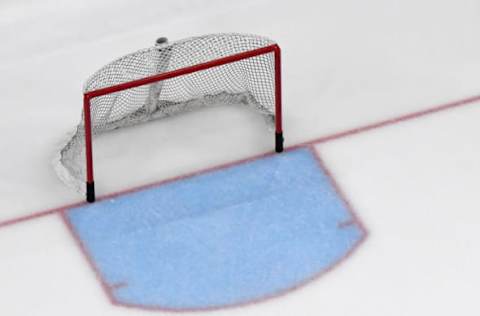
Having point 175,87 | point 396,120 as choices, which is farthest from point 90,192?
point 396,120

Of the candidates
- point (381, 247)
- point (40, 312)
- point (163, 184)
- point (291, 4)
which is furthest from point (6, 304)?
point (291, 4)

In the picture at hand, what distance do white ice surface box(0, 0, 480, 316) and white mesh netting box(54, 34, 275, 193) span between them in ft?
0.32

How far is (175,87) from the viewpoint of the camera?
45.2 ft

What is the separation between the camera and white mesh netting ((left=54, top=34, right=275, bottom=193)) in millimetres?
13391

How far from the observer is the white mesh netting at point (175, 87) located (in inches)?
527

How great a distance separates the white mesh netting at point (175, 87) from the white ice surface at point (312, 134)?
0.10 m

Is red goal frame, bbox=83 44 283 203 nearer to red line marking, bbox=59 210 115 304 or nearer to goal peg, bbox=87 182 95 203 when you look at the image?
goal peg, bbox=87 182 95 203

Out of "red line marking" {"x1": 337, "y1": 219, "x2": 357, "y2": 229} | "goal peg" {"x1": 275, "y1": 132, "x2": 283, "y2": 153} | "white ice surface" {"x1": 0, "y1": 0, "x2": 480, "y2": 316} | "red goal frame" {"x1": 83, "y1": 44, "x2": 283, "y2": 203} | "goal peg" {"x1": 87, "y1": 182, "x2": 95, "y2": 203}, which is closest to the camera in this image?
"white ice surface" {"x1": 0, "y1": 0, "x2": 480, "y2": 316}

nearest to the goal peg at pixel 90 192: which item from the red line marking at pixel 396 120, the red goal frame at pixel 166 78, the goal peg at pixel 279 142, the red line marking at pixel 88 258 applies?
the red goal frame at pixel 166 78

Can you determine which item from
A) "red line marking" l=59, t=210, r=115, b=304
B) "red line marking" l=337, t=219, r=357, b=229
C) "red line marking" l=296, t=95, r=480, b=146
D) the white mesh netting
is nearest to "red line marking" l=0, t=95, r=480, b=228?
"red line marking" l=296, t=95, r=480, b=146

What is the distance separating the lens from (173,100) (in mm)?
13820

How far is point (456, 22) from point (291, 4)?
109 centimetres

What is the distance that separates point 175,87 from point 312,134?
89 cm

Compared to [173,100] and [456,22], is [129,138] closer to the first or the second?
[173,100]
